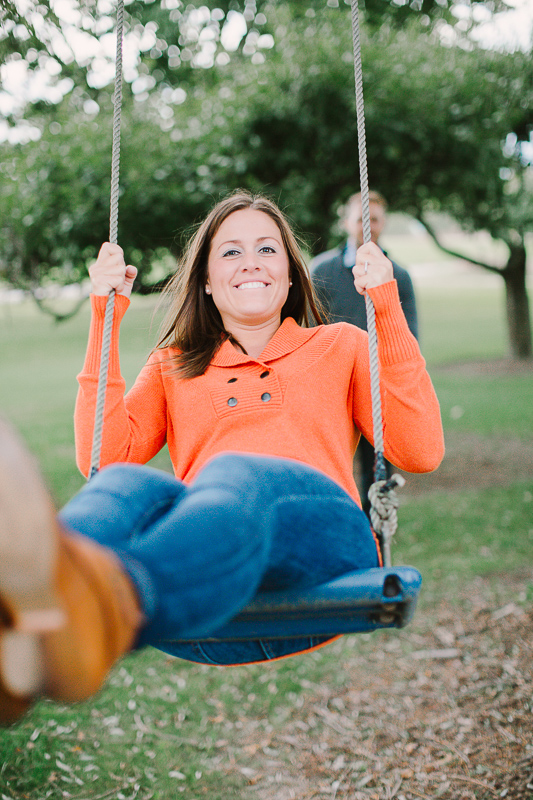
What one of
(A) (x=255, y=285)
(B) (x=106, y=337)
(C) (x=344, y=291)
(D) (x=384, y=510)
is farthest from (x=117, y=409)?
(C) (x=344, y=291)

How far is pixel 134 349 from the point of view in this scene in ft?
62.5

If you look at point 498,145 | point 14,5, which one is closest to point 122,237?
point 14,5

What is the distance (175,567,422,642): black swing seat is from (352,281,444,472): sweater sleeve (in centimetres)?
39

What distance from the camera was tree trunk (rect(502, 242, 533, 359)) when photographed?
1110 centimetres

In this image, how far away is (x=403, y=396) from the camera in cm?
178

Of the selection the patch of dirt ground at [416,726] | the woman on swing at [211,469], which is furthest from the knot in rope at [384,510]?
the patch of dirt ground at [416,726]

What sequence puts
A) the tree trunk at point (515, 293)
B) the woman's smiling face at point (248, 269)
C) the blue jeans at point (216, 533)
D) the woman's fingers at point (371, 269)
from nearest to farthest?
the blue jeans at point (216, 533) → the woman's fingers at point (371, 269) → the woman's smiling face at point (248, 269) → the tree trunk at point (515, 293)

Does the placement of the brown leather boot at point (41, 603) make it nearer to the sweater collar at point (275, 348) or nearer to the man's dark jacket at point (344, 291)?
the sweater collar at point (275, 348)

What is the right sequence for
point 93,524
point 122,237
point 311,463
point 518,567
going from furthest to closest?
point 122,237, point 518,567, point 311,463, point 93,524

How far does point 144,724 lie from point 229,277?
2138 mm

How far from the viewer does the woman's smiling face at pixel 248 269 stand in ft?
6.59

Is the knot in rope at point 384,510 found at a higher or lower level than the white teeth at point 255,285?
lower

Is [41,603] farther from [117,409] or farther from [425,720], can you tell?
[425,720]

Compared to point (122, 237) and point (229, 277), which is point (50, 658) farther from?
point (122, 237)
